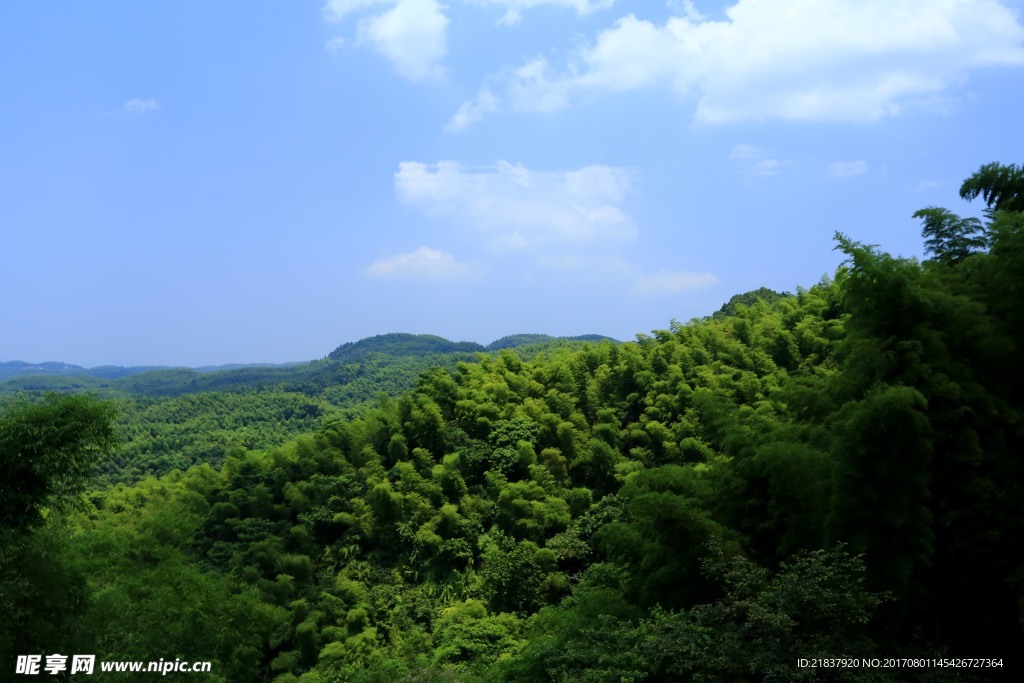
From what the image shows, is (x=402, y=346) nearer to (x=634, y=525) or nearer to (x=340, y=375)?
(x=340, y=375)

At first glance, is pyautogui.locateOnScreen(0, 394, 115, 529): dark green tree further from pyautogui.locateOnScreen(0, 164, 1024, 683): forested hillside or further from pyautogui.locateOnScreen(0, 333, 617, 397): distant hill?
pyautogui.locateOnScreen(0, 333, 617, 397): distant hill

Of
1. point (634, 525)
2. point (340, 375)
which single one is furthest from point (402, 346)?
point (634, 525)

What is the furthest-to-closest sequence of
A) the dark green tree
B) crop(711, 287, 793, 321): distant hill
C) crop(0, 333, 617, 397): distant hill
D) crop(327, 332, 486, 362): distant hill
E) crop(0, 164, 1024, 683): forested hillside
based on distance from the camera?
crop(327, 332, 486, 362): distant hill, crop(0, 333, 617, 397): distant hill, crop(711, 287, 793, 321): distant hill, the dark green tree, crop(0, 164, 1024, 683): forested hillside

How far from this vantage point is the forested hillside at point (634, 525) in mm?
6215

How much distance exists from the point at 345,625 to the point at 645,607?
20.8ft

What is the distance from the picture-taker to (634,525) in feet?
29.0

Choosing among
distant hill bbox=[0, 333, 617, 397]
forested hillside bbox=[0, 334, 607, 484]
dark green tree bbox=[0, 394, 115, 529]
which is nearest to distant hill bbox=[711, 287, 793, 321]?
forested hillside bbox=[0, 334, 607, 484]

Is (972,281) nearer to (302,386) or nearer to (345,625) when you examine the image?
(345,625)

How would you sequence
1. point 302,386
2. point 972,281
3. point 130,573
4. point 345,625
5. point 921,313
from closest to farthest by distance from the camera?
point 921,313 → point 972,281 → point 130,573 → point 345,625 → point 302,386

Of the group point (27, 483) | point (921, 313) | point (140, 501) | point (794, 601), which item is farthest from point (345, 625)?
point (921, 313)

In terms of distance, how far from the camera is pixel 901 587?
20.8 ft

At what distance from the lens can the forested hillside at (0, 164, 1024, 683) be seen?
621 cm

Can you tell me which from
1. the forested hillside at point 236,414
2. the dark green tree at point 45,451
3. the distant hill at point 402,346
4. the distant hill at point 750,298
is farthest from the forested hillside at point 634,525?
the distant hill at point 402,346

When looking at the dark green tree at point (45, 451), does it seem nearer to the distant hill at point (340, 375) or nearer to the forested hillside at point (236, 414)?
the forested hillside at point (236, 414)
